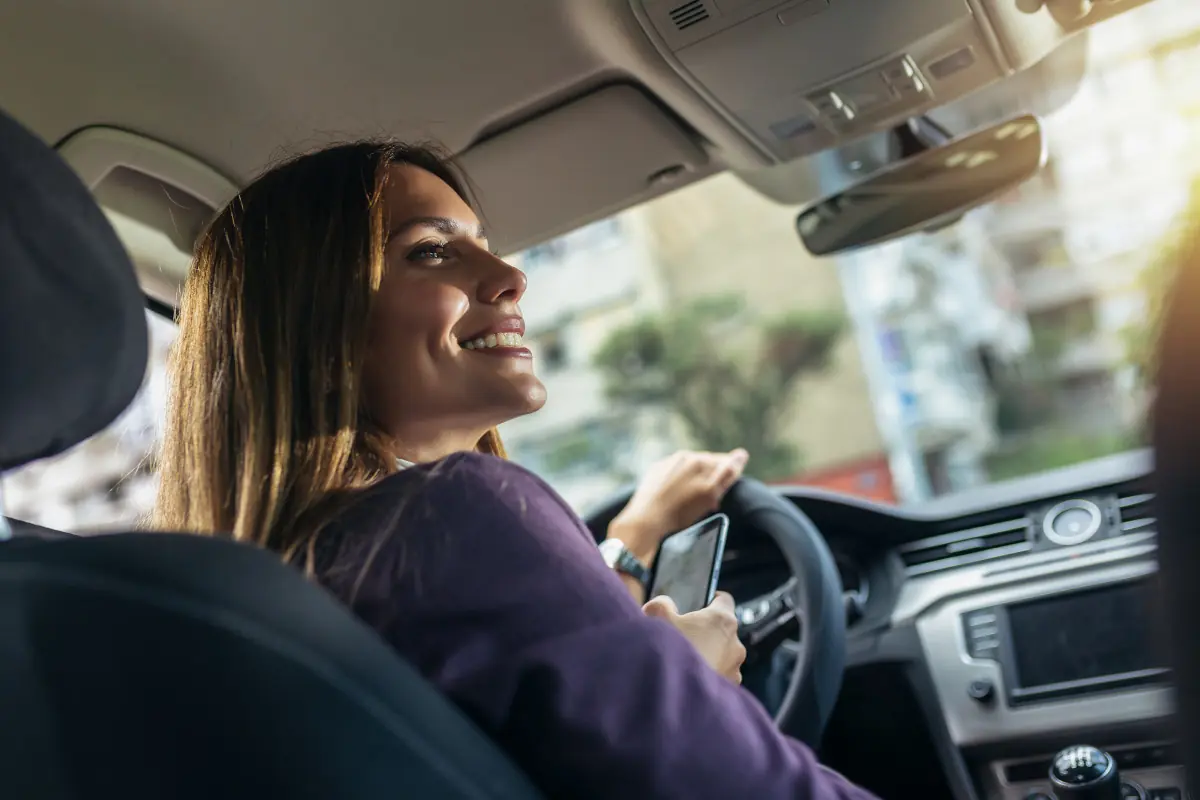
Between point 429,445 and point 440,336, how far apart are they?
0.49ft

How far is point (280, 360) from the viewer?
5.06ft

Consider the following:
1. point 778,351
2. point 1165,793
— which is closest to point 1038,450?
point 778,351

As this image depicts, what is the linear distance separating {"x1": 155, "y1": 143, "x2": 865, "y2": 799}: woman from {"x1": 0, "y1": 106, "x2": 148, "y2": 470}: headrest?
28 cm

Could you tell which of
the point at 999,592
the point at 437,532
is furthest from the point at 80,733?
the point at 999,592

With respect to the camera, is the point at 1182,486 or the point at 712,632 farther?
the point at 712,632

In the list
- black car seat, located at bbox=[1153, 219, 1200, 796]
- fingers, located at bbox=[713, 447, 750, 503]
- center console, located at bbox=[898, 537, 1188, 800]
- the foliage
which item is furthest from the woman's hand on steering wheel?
the foliage

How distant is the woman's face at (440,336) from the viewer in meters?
1.66

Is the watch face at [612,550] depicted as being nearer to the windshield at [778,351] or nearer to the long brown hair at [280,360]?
the long brown hair at [280,360]

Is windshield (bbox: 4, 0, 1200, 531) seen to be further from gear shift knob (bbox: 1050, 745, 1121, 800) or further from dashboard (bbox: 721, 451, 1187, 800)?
gear shift knob (bbox: 1050, 745, 1121, 800)

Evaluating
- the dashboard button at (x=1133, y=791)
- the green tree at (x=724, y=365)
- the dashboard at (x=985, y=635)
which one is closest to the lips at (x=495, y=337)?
the dashboard at (x=985, y=635)

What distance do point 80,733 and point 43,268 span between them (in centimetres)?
38

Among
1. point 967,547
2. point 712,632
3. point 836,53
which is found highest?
point 836,53

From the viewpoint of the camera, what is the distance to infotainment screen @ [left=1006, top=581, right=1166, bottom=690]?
2.29 m

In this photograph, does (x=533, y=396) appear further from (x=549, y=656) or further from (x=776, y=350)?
(x=776, y=350)
